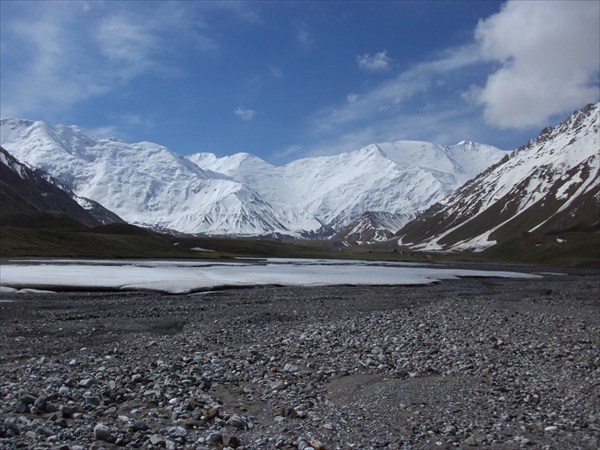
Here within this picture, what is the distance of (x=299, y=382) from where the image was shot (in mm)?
18703

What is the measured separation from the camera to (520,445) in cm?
1316

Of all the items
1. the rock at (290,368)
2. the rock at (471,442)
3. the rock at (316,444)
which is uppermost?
the rock at (290,368)

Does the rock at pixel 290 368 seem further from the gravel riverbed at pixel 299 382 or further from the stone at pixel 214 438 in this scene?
the stone at pixel 214 438

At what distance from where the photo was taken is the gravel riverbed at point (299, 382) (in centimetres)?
1356

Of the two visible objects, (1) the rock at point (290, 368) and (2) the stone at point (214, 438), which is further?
(1) the rock at point (290, 368)

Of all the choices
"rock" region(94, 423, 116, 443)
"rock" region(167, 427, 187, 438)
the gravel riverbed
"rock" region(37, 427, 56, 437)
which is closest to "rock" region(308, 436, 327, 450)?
the gravel riverbed

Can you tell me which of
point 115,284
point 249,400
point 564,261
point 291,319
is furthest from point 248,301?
point 564,261

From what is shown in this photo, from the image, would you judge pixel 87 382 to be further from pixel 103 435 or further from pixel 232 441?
pixel 232 441

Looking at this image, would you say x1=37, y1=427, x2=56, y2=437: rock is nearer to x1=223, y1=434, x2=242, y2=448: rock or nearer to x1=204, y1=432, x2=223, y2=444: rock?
x1=204, y1=432, x2=223, y2=444: rock

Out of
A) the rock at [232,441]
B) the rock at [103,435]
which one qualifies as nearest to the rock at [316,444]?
the rock at [232,441]

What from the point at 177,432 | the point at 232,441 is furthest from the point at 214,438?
the point at 177,432

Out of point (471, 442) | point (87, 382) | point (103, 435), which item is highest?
point (87, 382)

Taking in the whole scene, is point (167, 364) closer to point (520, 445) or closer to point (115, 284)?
point (520, 445)

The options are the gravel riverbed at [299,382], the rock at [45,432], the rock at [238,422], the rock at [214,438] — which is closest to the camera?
the rock at [45,432]
